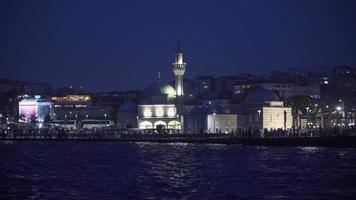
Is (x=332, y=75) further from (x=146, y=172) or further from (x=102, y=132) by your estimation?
(x=146, y=172)

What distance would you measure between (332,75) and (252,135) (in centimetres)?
9601

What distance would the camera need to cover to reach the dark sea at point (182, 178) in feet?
104

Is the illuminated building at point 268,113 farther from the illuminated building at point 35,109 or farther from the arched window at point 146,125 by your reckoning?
the illuminated building at point 35,109

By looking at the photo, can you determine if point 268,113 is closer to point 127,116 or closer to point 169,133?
point 169,133

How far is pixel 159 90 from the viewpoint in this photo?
108m

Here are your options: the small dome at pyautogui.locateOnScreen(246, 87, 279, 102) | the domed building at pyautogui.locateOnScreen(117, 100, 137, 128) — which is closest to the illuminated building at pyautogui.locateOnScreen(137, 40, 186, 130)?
the domed building at pyautogui.locateOnScreen(117, 100, 137, 128)

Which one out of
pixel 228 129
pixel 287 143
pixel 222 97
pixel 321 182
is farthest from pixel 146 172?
pixel 222 97

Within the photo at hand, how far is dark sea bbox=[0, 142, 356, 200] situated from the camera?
31562 mm

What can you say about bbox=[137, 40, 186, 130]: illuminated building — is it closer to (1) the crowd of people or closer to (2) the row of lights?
(2) the row of lights

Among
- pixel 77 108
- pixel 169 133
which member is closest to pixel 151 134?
pixel 169 133

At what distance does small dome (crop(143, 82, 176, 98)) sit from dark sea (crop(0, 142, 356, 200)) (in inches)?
2054

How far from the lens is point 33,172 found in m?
43.5

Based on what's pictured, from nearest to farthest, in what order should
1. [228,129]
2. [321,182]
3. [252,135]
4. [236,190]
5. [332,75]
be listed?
[236,190] < [321,182] < [252,135] < [228,129] < [332,75]

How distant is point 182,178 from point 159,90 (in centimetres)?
6983
